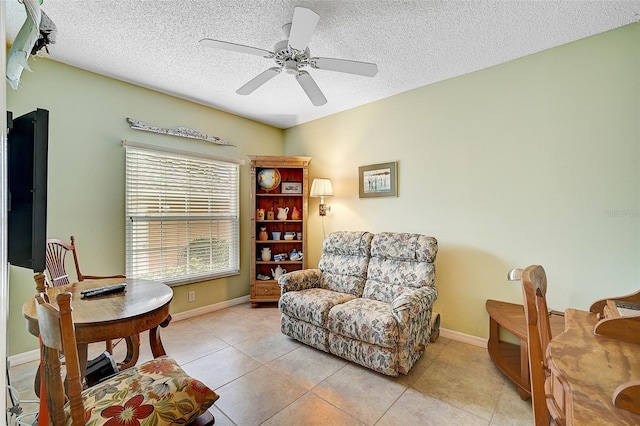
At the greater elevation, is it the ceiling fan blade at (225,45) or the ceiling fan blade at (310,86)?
the ceiling fan blade at (225,45)

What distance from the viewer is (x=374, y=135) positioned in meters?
3.49

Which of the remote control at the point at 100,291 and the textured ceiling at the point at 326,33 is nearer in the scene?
the remote control at the point at 100,291

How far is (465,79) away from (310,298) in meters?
2.67

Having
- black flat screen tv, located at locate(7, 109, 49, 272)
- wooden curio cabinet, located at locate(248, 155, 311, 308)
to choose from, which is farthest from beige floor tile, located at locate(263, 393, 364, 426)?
wooden curio cabinet, located at locate(248, 155, 311, 308)

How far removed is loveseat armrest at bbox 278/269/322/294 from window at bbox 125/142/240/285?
4.11 feet

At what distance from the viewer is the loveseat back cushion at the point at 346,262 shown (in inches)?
119

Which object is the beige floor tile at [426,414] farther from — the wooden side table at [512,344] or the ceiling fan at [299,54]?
the ceiling fan at [299,54]

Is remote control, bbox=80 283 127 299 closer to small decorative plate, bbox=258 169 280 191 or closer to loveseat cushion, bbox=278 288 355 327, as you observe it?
loveseat cushion, bbox=278 288 355 327

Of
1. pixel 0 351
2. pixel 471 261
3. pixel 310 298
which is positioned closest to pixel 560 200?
pixel 471 261

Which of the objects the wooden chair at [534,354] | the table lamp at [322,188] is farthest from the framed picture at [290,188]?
the wooden chair at [534,354]

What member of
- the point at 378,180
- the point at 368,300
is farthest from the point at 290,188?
the point at 368,300

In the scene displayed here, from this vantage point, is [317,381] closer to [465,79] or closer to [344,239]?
[344,239]

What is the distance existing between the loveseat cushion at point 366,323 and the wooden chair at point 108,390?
1.22m

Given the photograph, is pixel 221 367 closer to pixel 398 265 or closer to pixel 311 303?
pixel 311 303
